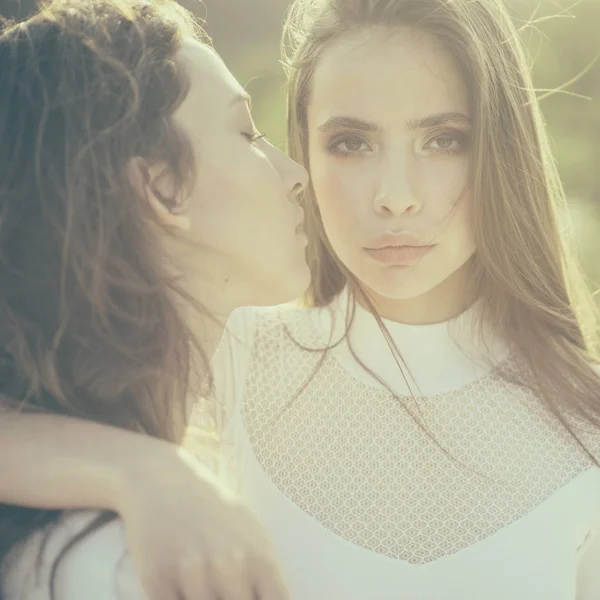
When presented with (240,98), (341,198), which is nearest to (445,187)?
(341,198)

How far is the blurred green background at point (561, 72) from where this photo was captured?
8.95 meters

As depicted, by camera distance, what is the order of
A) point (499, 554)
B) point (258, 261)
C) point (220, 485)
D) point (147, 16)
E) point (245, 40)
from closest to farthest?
point (220, 485)
point (147, 16)
point (258, 261)
point (499, 554)
point (245, 40)

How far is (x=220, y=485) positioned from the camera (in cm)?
156

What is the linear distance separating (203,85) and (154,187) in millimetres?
242

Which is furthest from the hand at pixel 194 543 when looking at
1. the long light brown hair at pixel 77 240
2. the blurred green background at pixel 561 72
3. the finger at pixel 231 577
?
the blurred green background at pixel 561 72

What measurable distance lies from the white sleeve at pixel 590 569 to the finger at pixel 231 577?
1107 millimetres

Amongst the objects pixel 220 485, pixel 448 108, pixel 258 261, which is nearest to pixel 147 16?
pixel 258 261

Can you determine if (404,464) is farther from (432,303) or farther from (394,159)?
(394,159)

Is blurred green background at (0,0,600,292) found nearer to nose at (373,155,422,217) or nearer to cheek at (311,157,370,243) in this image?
cheek at (311,157,370,243)

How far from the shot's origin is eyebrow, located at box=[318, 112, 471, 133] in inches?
86.0

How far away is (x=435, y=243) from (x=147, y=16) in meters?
0.80

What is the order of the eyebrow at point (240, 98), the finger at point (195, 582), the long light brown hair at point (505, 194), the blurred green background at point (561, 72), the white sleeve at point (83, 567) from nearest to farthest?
1. the finger at point (195, 582)
2. the white sleeve at point (83, 567)
3. the eyebrow at point (240, 98)
4. the long light brown hair at point (505, 194)
5. the blurred green background at point (561, 72)

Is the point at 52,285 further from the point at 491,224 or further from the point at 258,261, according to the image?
the point at 491,224

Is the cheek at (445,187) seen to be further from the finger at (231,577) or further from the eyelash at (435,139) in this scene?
the finger at (231,577)
